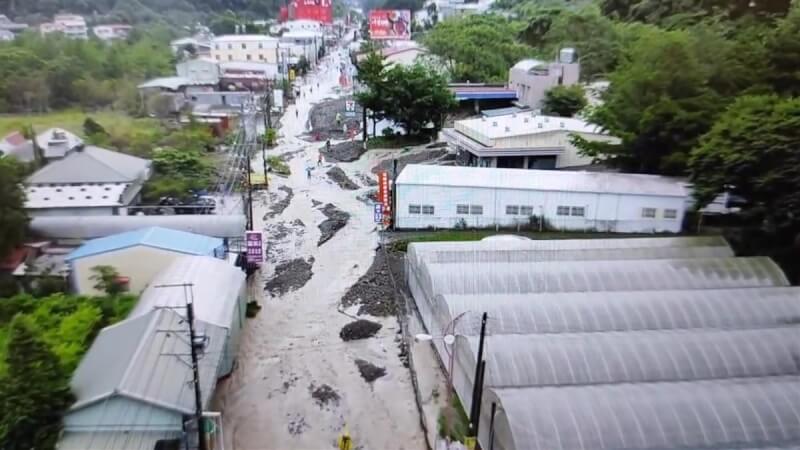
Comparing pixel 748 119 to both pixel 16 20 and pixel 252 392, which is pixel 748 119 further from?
pixel 16 20

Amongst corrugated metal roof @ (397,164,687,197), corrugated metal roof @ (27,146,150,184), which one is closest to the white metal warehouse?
corrugated metal roof @ (397,164,687,197)

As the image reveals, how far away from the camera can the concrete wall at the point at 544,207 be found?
17.3m

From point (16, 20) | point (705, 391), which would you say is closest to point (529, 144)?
point (705, 391)

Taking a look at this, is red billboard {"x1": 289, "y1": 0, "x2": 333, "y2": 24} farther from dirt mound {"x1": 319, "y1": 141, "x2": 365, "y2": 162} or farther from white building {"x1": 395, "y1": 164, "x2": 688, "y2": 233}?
white building {"x1": 395, "y1": 164, "x2": 688, "y2": 233}

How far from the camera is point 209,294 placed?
11195mm

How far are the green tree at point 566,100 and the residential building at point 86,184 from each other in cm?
1904

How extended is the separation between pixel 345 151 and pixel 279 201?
744 cm

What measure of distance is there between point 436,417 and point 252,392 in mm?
3260

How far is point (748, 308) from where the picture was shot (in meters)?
11.1

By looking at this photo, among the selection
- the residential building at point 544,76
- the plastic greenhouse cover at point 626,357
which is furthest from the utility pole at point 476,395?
the residential building at point 544,76

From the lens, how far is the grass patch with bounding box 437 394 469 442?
30.4 feet

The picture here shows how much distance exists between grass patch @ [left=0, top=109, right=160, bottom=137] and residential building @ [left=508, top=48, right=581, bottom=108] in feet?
63.5

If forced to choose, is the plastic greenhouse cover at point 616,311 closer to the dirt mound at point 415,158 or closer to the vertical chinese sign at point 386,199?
the vertical chinese sign at point 386,199

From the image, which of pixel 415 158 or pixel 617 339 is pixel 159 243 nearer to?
pixel 617 339
